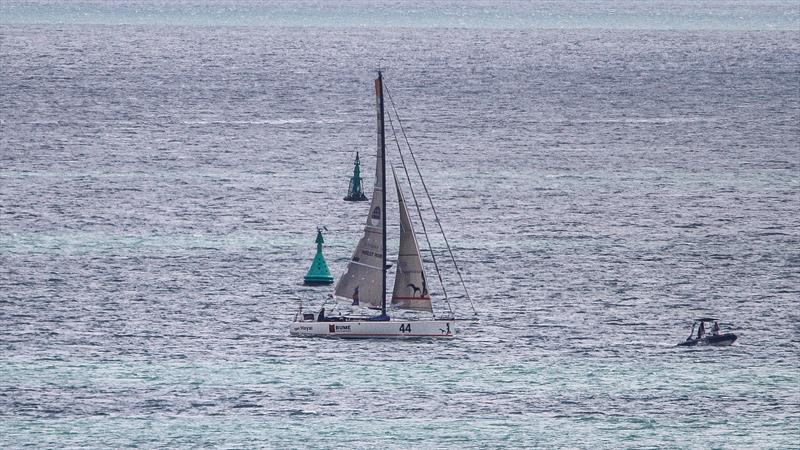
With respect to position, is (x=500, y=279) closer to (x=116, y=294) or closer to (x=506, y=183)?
(x=116, y=294)

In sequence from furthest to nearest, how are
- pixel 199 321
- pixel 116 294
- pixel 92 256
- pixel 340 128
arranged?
pixel 340 128 < pixel 92 256 < pixel 116 294 < pixel 199 321

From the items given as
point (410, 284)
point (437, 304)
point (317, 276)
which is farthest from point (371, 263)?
point (317, 276)

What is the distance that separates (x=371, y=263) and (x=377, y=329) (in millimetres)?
2974

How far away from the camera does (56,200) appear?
119562 mm

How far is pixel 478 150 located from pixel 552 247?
173ft

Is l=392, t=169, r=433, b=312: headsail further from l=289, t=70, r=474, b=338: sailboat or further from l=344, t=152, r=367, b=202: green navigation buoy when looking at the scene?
l=344, t=152, r=367, b=202: green navigation buoy

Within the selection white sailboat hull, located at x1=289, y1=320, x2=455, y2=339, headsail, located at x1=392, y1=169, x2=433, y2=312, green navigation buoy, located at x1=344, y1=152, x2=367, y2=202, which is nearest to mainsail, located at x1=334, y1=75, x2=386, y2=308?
headsail, located at x1=392, y1=169, x2=433, y2=312

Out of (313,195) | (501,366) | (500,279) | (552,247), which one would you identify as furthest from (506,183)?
(501,366)

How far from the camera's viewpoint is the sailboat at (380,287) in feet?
252

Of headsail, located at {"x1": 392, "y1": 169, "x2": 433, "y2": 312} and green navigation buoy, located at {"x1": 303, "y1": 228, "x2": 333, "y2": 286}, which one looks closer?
headsail, located at {"x1": 392, "y1": 169, "x2": 433, "y2": 312}

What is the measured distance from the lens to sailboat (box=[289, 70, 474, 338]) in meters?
76.9

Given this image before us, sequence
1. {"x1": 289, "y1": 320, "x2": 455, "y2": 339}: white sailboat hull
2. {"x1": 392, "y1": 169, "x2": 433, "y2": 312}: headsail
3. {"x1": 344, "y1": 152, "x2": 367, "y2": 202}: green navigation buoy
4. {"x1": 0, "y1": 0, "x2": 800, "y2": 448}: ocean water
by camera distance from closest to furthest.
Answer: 1. {"x1": 0, "y1": 0, "x2": 800, "y2": 448}: ocean water
2. {"x1": 392, "y1": 169, "x2": 433, "y2": 312}: headsail
3. {"x1": 289, "y1": 320, "x2": 455, "y2": 339}: white sailboat hull
4. {"x1": 344, "y1": 152, "x2": 367, "y2": 202}: green navigation buoy

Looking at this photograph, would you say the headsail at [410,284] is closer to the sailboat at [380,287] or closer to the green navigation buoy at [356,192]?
the sailboat at [380,287]

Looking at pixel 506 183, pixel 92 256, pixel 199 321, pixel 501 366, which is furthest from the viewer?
pixel 506 183
